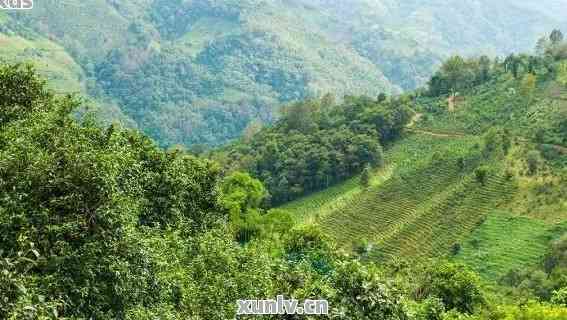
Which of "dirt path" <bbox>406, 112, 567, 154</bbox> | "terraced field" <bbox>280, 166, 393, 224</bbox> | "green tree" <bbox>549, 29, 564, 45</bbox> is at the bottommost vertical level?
"terraced field" <bbox>280, 166, 393, 224</bbox>

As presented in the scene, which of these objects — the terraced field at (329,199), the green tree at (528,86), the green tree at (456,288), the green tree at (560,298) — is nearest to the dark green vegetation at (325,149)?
the terraced field at (329,199)

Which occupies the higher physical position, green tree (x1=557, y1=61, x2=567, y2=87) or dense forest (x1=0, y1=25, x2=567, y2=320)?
green tree (x1=557, y1=61, x2=567, y2=87)

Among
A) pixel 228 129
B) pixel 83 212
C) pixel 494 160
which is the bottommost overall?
pixel 228 129

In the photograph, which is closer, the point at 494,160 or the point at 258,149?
the point at 494,160

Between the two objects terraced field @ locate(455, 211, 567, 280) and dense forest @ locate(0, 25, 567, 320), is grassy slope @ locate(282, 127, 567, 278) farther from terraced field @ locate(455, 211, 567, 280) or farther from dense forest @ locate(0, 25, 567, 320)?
dense forest @ locate(0, 25, 567, 320)

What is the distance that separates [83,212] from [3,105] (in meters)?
8.47

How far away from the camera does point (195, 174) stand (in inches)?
1073

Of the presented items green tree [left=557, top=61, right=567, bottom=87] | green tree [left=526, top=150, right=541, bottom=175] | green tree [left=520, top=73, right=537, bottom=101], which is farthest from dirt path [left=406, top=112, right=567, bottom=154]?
green tree [left=557, top=61, right=567, bottom=87]

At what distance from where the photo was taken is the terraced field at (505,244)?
41.6 m

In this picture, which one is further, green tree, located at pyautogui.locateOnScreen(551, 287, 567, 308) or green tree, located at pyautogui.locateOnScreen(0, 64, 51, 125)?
green tree, located at pyautogui.locateOnScreen(551, 287, 567, 308)

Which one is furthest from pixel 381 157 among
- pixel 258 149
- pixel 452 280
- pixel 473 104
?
pixel 452 280

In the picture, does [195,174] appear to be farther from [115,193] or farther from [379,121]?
[379,121]

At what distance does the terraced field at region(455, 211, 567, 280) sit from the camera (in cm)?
4162

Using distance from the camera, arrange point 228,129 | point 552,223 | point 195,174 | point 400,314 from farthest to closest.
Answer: point 228,129 < point 552,223 < point 195,174 < point 400,314
